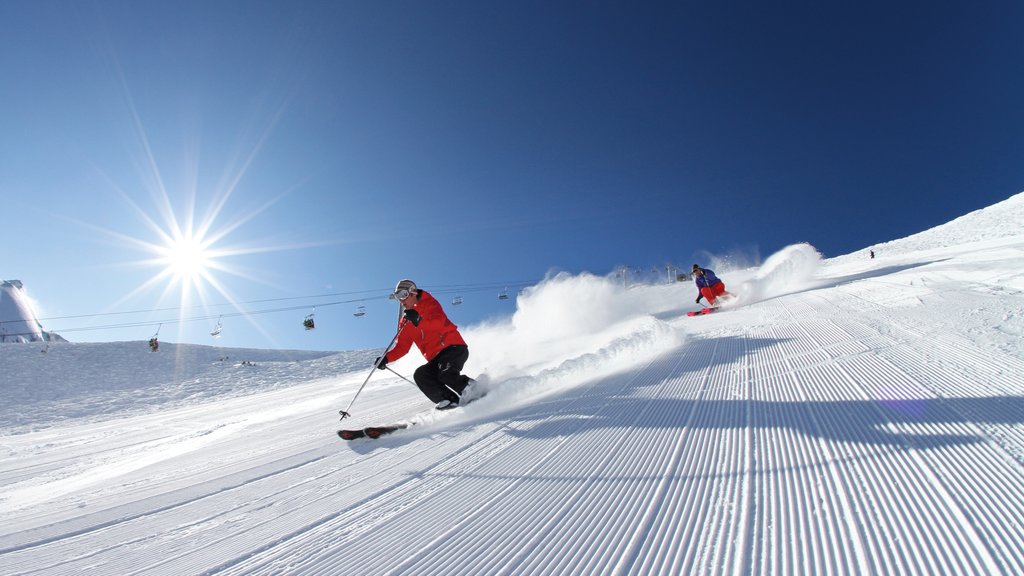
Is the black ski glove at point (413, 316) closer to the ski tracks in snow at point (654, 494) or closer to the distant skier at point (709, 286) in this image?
the ski tracks in snow at point (654, 494)

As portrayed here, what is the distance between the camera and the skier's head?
5477 millimetres

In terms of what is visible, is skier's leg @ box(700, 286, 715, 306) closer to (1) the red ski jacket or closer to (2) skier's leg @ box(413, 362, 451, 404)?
(1) the red ski jacket

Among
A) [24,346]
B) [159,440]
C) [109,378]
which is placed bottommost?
[159,440]

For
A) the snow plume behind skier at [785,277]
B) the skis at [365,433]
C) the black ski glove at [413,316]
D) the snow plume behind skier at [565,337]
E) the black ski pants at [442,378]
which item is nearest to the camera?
the skis at [365,433]

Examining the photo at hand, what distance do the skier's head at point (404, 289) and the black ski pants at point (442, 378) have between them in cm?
94

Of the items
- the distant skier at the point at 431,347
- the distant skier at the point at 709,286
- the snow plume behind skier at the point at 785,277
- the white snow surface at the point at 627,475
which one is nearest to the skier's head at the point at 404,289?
the distant skier at the point at 431,347

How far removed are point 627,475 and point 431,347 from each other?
357 centimetres

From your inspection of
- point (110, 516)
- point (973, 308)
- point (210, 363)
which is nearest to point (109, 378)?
point (210, 363)

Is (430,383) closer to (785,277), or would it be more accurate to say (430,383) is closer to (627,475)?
(627,475)

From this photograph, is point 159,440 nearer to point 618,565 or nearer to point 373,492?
point 373,492

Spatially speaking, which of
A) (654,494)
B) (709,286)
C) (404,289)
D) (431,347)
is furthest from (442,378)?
(709,286)

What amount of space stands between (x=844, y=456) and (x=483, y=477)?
75.8 inches

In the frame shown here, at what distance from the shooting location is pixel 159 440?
603cm

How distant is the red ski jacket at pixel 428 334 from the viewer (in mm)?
5316
